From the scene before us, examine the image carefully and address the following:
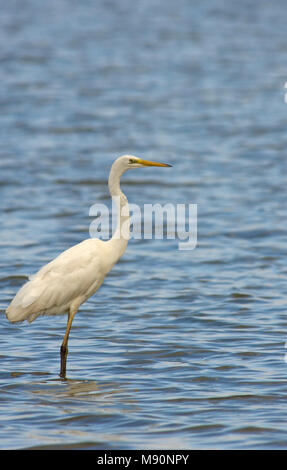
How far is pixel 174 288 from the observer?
11672mm

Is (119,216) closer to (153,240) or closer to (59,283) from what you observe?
(59,283)

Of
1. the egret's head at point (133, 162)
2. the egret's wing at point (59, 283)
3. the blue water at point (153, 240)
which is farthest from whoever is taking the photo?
the egret's head at point (133, 162)

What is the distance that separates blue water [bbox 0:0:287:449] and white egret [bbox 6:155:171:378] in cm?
48

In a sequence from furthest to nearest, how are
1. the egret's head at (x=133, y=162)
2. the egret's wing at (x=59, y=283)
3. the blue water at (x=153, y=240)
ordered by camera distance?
the egret's head at (x=133, y=162), the egret's wing at (x=59, y=283), the blue water at (x=153, y=240)

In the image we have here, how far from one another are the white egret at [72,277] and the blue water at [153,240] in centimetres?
48

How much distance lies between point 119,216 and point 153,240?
5.10 metres

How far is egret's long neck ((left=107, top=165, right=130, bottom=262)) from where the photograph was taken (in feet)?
29.7

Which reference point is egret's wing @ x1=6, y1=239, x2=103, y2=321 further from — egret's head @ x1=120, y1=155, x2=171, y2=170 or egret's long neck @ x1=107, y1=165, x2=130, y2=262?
egret's head @ x1=120, y1=155, x2=171, y2=170

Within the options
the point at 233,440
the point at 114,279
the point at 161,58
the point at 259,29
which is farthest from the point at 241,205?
the point at 259,29

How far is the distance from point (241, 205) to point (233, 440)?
901 centimetres

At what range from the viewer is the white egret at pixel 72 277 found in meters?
9.00

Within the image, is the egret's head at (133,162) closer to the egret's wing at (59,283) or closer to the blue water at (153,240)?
the egret's wing at (59,283)

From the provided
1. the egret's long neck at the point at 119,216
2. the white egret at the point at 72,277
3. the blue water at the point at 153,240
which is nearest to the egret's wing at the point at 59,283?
the white egret at the point at 72,277

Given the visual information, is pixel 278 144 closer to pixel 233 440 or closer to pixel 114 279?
pixel 114 279
